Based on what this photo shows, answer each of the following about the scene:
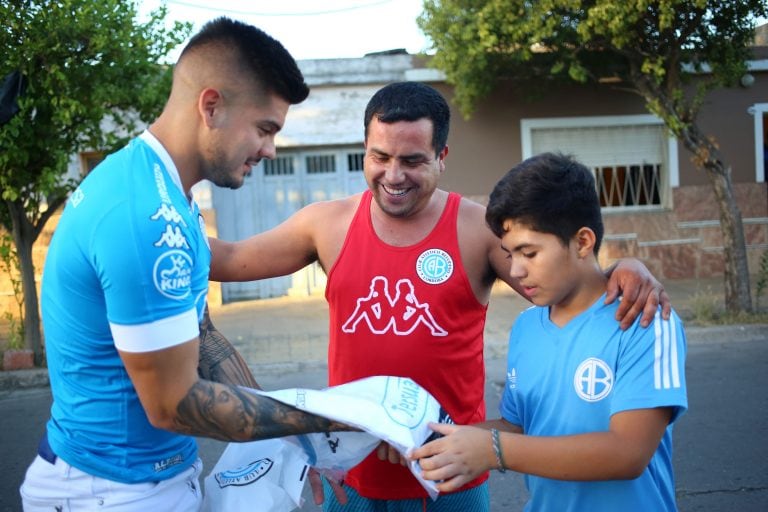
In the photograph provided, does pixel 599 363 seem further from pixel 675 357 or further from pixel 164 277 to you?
pixel 164 277

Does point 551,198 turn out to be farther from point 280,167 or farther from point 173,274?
point 280,167

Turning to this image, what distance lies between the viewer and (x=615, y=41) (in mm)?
8188

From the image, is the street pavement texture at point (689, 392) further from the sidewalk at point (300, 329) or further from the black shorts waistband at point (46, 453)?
the black shorts waistband at point (46, 453)

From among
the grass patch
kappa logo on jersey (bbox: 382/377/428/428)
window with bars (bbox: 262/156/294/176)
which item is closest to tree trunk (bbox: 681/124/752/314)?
the grass patch

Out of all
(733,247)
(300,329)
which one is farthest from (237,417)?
(733,247)

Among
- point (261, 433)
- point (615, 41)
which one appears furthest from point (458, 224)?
point (615, 41)

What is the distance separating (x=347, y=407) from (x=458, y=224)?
2.89 feet

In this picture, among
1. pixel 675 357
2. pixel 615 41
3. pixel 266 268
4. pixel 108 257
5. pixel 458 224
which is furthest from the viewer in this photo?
pixel 615 41

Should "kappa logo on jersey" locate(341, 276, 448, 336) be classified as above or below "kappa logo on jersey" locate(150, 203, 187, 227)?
below

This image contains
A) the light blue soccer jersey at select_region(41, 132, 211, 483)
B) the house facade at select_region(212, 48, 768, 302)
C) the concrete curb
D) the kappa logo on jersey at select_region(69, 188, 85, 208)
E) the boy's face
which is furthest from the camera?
the house facade at select_region(212, 48, 768, 302)

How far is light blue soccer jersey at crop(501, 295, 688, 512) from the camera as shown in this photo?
174cm

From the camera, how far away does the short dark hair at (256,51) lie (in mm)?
1896

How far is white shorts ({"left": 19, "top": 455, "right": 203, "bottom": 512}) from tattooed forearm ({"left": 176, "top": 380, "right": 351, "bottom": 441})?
22cm

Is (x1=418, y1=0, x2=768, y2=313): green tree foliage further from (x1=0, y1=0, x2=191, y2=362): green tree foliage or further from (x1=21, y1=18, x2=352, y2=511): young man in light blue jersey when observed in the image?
(x1=21, y1=18, x2=352, y2=511): young man in light blue jersey
